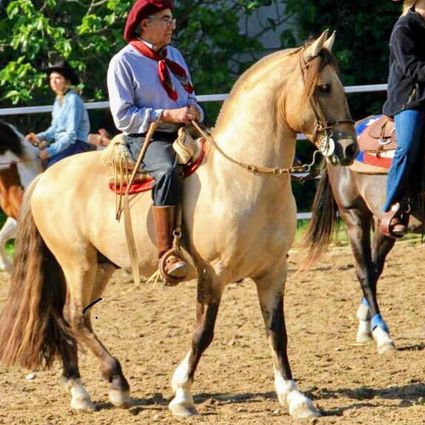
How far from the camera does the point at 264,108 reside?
6258 mm

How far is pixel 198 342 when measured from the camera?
6.35 meters

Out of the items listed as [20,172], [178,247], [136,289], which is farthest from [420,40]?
[20,172]

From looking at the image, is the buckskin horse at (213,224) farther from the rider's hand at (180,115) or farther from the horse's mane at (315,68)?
the rider's hand at (180,115)

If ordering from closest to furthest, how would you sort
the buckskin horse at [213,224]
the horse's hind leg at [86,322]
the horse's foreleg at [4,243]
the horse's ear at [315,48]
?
1. the horse's ear at [315,48]
2. the buckskin horse at [213,224]
3. the horse's hind leg at [86,322]
4. the horse's foreleg at [4,243]

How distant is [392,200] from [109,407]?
2.41 m

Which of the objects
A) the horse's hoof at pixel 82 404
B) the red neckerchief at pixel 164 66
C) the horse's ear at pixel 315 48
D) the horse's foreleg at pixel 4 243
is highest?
the horse's ear at pixel 315 48

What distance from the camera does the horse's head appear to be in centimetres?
602

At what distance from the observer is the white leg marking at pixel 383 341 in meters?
8.01

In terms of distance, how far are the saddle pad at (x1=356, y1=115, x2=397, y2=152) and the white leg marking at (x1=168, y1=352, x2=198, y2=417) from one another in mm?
2757

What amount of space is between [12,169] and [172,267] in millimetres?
4969

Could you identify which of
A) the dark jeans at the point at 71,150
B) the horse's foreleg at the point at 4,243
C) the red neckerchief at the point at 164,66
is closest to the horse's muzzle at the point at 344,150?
the red neckerchief at the point at 164,66

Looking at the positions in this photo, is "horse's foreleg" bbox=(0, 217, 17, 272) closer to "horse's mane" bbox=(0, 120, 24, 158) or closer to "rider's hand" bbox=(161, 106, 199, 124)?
"horse's mane" bbox=(0, 120, 24, 158)

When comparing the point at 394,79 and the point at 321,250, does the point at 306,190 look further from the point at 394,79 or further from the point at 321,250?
the point at 394,79

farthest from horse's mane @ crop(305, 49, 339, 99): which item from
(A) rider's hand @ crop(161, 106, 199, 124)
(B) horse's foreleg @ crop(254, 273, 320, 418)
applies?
(B) horse's foreleg @ crop(254, 273, 320, 418)
